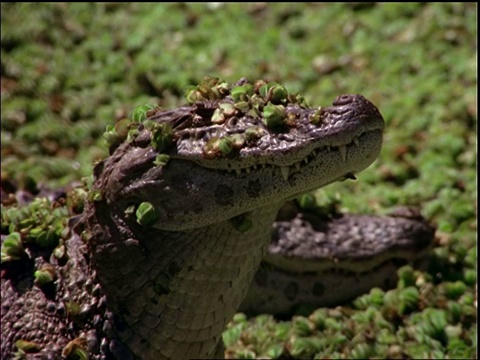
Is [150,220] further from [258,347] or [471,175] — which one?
[471,175]

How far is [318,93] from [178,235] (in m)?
3.84

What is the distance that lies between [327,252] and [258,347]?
622mm

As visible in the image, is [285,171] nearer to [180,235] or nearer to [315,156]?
[315,156]

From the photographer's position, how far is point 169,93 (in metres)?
7.43

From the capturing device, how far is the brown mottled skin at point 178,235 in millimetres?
3395

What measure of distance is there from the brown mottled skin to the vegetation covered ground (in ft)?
3.81

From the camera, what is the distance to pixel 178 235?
11.9 ft

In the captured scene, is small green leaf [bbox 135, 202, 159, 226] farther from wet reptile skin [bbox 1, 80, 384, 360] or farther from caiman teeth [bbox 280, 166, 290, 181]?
caiman teeth [bbox 280, 166, 290, 181]

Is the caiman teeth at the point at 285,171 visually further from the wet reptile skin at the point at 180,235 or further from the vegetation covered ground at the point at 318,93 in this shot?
the vegetation covered ground at the point at 318,93

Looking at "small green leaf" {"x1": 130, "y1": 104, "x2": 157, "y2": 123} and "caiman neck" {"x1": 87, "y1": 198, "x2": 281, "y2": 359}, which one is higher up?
"small green leaf" {"x1": 130, "y1": 104, "x2": 157, "y2": 123}

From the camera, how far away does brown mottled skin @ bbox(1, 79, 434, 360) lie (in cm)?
339

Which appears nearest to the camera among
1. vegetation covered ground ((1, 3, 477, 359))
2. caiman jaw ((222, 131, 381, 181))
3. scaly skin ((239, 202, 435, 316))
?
caiman jaw ((222, 131, 381, 181))

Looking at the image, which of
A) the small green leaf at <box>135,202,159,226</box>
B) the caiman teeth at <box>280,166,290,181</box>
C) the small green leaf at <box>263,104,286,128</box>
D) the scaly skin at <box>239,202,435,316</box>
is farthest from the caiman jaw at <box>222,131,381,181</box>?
the scaly skin at <box>239,202,435,316</box>

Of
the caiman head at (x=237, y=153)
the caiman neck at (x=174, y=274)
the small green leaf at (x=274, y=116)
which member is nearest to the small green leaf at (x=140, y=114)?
the caiman head at (x=237, y=153)
